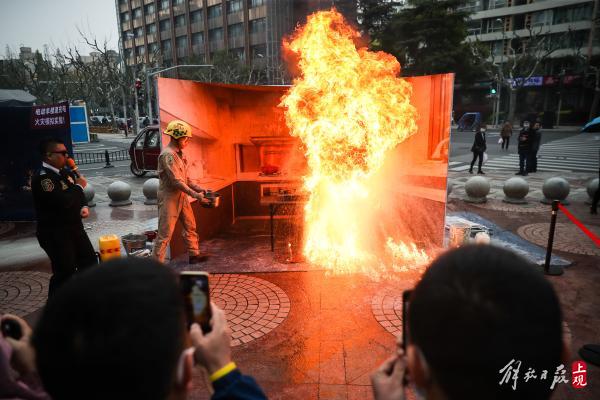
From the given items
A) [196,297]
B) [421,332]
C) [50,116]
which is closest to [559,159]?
[50,116]

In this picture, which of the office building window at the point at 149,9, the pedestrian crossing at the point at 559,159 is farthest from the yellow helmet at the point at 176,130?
the office building window at the point at 149,9

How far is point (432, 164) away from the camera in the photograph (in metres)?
7.09

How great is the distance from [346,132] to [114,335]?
6703 millimetres

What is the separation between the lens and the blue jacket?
142cm

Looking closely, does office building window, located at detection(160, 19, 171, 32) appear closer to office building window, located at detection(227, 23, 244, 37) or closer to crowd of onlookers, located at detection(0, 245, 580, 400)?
office building window, located at detection(227, 23, 244, 37)

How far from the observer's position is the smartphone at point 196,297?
1683 millimetres

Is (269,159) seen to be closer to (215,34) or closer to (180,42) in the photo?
(215,34)

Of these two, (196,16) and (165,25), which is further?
(165,25)

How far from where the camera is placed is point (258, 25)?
56250mm

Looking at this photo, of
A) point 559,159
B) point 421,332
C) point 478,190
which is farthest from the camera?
point 559,159

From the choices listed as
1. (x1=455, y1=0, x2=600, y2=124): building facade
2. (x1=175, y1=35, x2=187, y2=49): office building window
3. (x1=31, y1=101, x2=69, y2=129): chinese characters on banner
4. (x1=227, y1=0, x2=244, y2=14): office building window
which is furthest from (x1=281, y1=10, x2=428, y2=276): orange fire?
(x1=175, y1=35, x2=187, y2=49): office building window

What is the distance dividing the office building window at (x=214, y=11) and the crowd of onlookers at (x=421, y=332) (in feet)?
221

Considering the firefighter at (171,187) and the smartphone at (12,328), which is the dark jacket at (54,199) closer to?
the firefighter at (171,187)

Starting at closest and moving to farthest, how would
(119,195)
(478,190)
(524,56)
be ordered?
(478,190) < (119,195) < (524,56)
